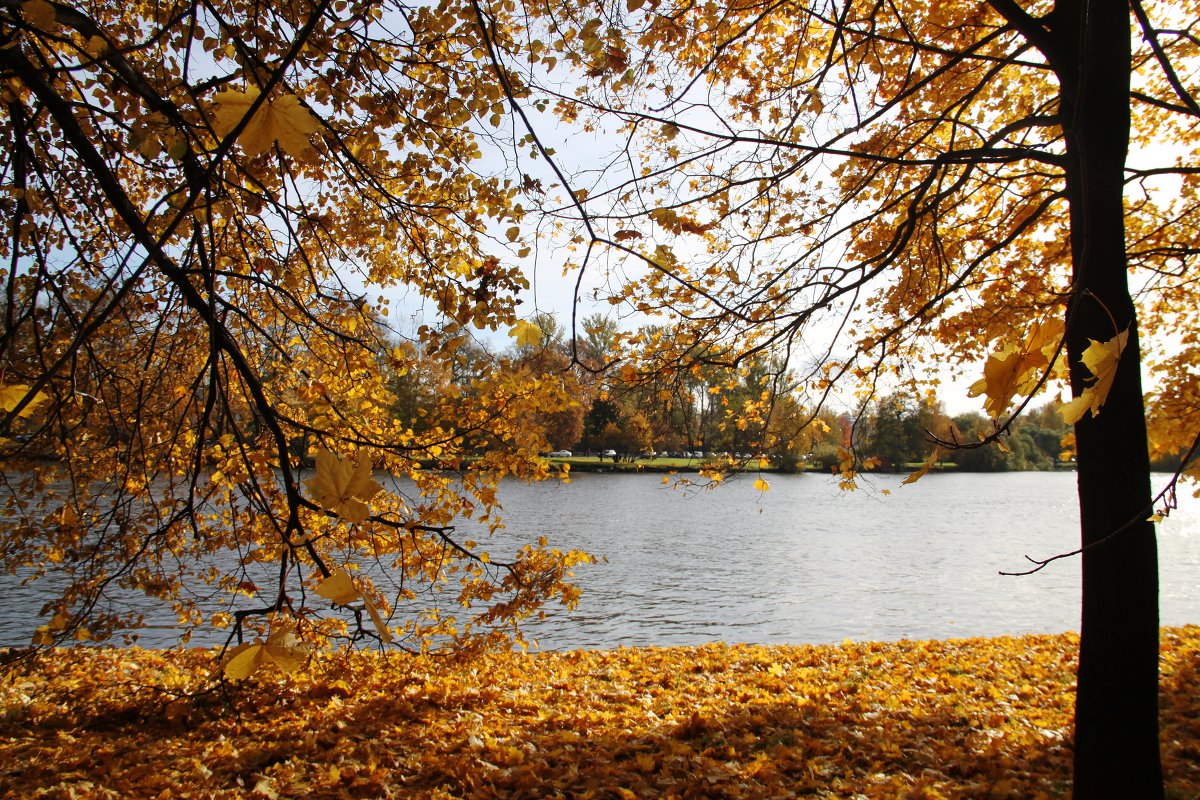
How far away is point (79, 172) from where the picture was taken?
152 inches

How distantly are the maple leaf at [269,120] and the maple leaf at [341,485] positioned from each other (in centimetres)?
36

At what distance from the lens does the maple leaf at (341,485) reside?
0.85 metres

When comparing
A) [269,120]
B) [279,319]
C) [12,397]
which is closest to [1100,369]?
[269,120]

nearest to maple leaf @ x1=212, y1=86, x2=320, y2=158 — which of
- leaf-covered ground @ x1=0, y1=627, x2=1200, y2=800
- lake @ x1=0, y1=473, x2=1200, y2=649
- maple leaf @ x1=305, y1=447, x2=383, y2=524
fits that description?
maple leaf @ x1=305, y1=447, x2=383, y2=524

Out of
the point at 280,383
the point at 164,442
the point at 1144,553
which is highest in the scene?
the point at 280,383

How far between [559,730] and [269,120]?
14.9 ft

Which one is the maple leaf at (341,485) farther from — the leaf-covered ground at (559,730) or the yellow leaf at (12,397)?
the leaf-covered ground at (559,730)

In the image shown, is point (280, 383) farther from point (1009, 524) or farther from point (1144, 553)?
point (1009, 524)

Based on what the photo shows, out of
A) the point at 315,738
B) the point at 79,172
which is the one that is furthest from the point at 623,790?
the point at 79,172

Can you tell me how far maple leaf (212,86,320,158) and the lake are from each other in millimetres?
4139

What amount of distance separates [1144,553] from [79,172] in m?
5.73

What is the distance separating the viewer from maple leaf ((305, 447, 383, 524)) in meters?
0.85

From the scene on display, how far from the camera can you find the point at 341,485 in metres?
0.86

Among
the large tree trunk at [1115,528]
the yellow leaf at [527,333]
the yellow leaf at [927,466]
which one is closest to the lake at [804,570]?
the large tree trunk at [1115,528]
